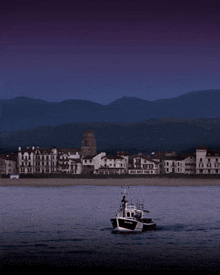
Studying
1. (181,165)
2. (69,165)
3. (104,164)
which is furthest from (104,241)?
(181,165)

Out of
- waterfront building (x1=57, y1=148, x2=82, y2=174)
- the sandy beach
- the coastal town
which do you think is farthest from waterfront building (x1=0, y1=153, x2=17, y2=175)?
the sandy beach

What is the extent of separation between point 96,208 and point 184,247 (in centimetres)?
3324

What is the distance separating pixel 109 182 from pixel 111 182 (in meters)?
0.55

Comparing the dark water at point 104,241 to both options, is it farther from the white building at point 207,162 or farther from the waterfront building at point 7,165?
the waterfront building at point 7,165

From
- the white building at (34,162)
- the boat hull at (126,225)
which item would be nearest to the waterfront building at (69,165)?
the white building at (34,162)

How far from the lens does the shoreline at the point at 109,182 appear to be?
147m

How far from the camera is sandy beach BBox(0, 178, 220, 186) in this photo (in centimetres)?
14700

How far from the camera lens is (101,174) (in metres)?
160

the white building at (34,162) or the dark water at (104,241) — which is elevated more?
the white building at (34,162)

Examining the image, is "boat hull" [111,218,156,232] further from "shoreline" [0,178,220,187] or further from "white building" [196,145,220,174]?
"white building" [196,145,220,174]

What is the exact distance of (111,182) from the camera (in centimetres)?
14838

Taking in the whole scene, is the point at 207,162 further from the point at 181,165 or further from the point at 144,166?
the point at 144,166

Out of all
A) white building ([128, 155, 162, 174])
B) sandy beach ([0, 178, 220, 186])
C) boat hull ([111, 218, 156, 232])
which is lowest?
boat hull ([111, 218, 156, 232])

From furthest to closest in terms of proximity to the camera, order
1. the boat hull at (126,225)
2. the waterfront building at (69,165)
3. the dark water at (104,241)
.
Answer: the waterfront building at (69,165)
the boat hull at (126,225)
the dark water at (104,241)
